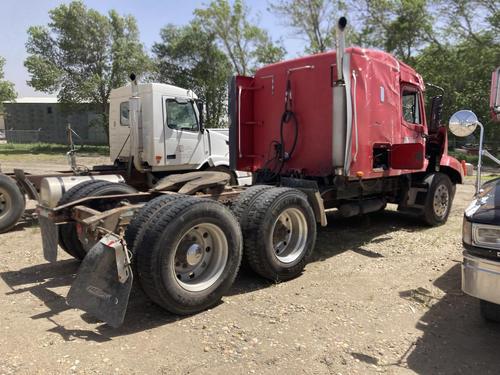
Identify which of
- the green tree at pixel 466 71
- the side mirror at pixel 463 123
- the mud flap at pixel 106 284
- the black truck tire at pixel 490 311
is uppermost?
the green tree at pixel 466 71

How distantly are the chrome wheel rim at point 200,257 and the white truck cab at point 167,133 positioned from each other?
4883mm

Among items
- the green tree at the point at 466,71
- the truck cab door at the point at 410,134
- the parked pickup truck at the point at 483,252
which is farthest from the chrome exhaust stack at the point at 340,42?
the green tree at the point at 466,71

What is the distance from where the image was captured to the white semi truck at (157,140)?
29.5ft

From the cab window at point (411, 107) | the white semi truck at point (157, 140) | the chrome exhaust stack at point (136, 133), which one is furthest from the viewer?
the white semi truck at point (157, 140)

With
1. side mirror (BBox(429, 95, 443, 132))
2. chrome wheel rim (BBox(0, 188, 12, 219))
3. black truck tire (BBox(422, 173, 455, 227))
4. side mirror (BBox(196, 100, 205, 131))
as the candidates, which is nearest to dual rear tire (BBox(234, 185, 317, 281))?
black truck tire (BBox(422, 173, 455, 227))

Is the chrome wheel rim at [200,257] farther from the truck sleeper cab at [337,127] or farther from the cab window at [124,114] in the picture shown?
the cab window at [124,114]

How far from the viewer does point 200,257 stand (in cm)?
429

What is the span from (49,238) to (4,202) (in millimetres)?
3752

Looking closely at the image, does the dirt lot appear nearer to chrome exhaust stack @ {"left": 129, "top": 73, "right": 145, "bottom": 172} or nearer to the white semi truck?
the white semi truck

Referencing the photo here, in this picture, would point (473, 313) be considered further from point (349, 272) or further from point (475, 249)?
point (349, 272)

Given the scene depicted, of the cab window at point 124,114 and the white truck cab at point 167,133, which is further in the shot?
the cab window at point 124,114

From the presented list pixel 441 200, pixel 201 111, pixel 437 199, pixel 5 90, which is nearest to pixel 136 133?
pixel 201 111

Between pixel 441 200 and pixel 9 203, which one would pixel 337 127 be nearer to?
pixel 441 200

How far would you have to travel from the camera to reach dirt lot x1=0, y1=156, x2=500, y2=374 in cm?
324
